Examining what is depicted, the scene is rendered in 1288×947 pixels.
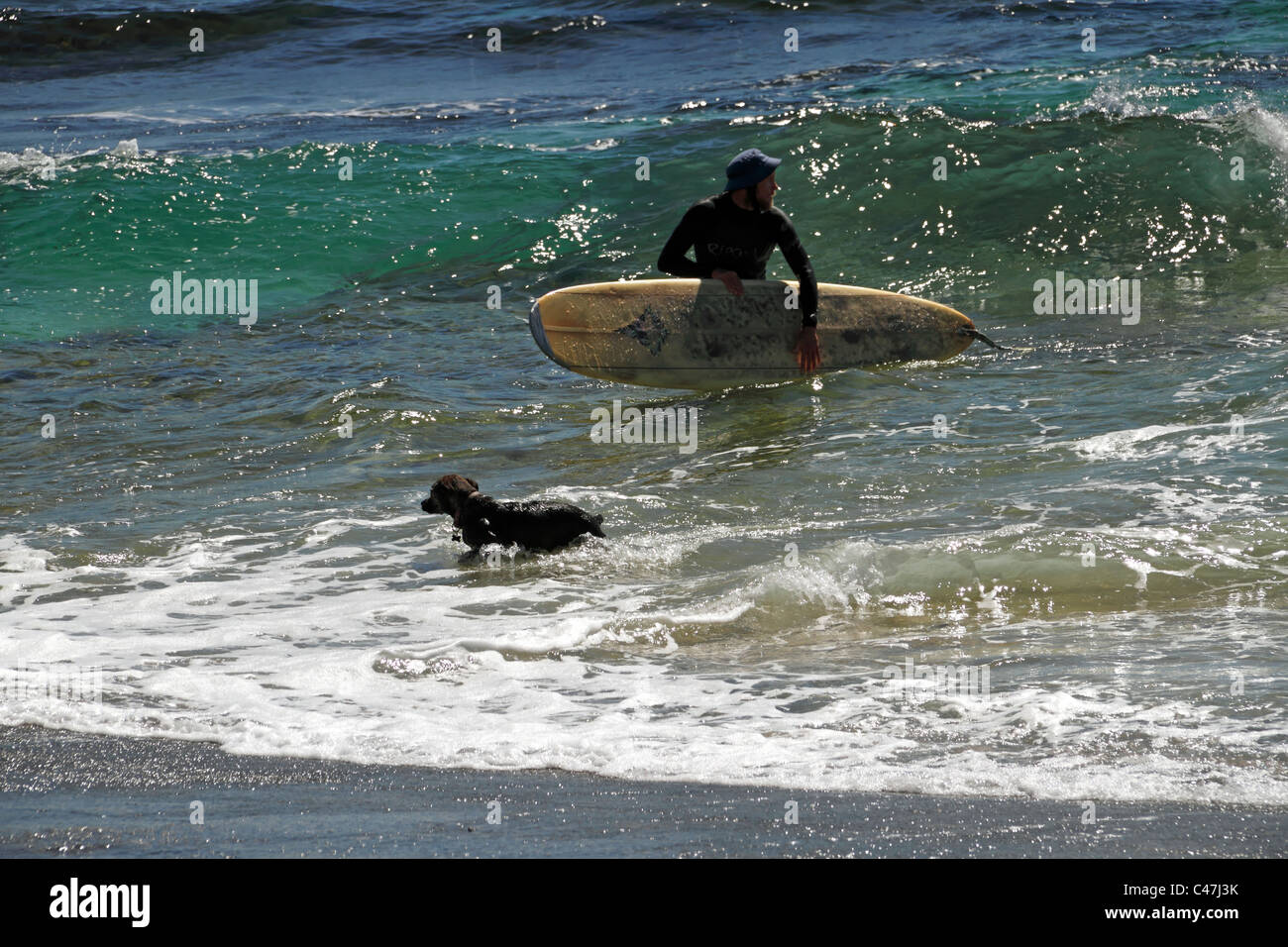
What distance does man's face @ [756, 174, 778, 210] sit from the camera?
27.6 feet

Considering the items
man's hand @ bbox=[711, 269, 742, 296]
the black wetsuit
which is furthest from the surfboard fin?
man's hand @ bbox=[711, 269, 742, 296]

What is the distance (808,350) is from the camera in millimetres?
8977

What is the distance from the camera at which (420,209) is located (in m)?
16.3

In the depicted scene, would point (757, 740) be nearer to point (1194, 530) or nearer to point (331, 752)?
point (331, 752)

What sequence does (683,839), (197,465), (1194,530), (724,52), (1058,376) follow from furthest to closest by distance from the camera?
(724,52) → (1058,376) → (197,465) → (1194,530) → (683,839)

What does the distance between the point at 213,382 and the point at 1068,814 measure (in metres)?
8.27

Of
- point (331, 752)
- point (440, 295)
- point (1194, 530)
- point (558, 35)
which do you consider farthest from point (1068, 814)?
point (558, 35)

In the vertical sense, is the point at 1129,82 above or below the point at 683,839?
above

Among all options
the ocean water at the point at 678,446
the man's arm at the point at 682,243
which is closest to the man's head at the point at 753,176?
the man's arm at the point at 682,243

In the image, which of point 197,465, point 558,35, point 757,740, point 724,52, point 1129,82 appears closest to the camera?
point 757,740

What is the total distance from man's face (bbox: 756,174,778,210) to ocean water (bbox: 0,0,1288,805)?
130cm

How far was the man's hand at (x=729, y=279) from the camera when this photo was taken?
8977 mm

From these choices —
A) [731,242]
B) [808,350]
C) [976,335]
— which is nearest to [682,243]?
[731,242]

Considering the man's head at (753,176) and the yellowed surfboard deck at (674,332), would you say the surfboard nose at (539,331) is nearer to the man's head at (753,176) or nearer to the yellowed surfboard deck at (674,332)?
the yellowed surfboard deck at (674,332)
